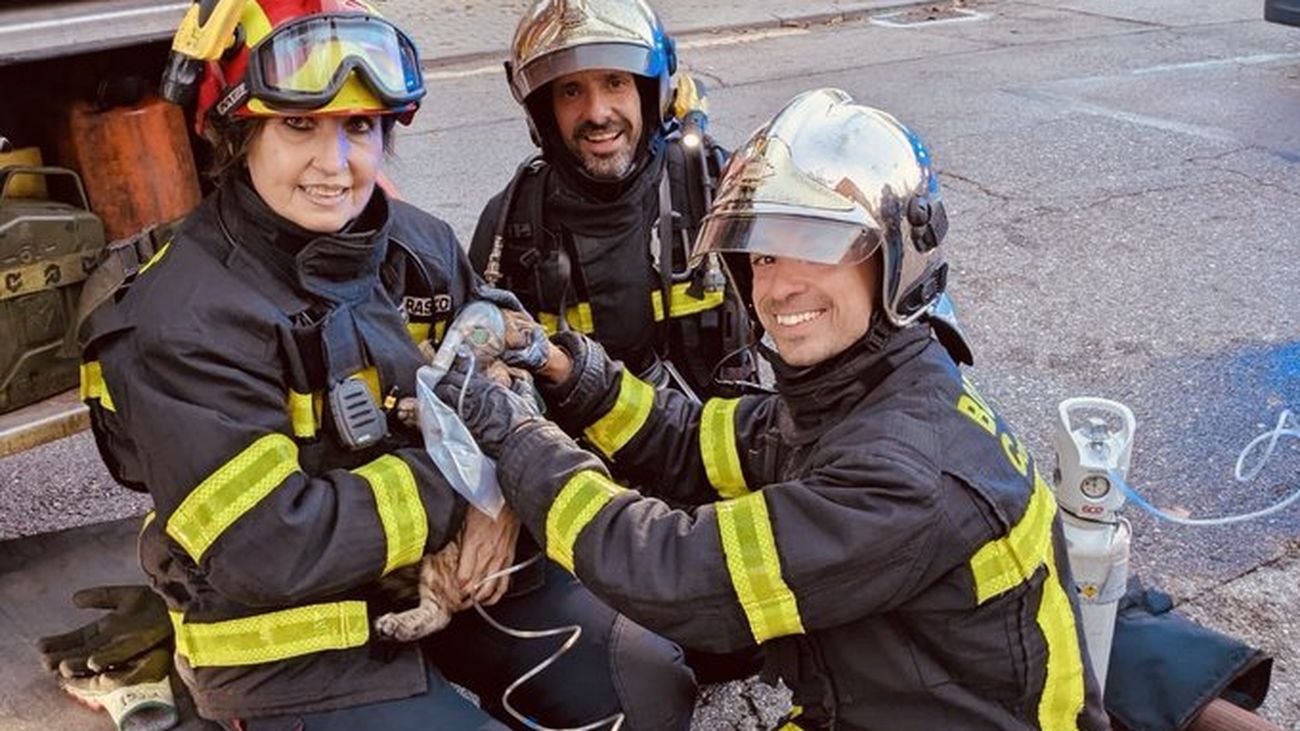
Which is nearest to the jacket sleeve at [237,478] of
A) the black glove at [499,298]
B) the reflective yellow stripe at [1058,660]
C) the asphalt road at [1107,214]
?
the black glove at [499,298]

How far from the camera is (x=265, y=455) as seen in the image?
2.12 metres

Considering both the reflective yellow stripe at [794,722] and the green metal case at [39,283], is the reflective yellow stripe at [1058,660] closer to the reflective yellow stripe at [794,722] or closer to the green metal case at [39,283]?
the reflective yellow stripe at [794,722]

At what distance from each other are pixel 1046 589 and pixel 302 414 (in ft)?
4.14

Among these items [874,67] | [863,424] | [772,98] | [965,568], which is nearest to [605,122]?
[863,424]

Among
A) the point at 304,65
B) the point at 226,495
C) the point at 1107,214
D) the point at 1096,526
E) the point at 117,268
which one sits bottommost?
the point at 1107,214

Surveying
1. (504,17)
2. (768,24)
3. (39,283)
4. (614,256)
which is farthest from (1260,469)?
(504,17)

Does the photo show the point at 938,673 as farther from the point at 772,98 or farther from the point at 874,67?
the point at 874,67

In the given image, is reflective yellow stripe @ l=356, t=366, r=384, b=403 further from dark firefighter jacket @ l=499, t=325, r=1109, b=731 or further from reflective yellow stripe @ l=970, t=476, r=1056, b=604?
reflective yellow stripe @ l=970, t=476, r=1056, b=604

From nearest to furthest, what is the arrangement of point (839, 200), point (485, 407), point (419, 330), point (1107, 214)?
point (839, 200) → point (485, 407) → point (419, 330) → point (1107, 214)

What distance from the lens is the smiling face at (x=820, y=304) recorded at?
2188 mm

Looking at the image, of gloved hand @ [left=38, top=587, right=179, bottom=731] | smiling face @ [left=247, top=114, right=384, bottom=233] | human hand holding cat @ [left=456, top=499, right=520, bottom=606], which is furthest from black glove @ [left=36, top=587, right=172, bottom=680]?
smiling face @ [left=247, top=114, right=384, bottom=233]

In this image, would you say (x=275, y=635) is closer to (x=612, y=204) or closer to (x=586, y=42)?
(x=612, y=204)

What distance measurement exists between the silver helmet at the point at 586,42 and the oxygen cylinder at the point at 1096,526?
126cm

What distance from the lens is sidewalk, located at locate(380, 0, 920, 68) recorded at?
1095 centimetres
